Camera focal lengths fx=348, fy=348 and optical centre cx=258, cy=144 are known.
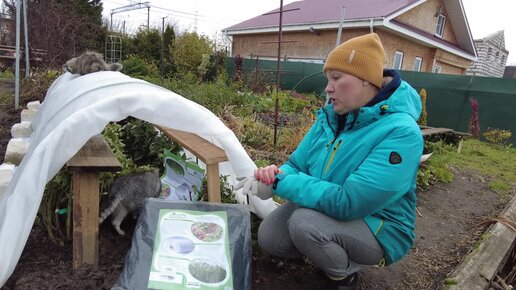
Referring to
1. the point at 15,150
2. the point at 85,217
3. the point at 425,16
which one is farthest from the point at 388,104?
the point at 425,16

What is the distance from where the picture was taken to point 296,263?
2.15 metres

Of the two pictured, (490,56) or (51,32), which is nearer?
(51,32)

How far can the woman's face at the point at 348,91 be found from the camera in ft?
5.56

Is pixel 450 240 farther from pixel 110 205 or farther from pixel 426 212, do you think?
pixel 110 205

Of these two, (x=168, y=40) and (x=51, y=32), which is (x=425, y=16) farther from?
(x=51, y=32)

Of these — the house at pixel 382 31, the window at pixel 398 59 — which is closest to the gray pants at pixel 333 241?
the house at pixel 382 31

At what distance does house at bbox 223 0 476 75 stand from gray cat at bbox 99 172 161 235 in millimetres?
11414

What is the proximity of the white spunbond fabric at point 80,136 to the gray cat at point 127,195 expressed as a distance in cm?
52

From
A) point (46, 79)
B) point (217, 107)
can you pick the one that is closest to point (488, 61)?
point (217, 107)

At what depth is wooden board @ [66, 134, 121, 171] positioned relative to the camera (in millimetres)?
1666

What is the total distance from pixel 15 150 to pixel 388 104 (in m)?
3.25

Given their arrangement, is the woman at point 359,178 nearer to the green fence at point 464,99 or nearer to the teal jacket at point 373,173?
the teal jacket at point 373,173

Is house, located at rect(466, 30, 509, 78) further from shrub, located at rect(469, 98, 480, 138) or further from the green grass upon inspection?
the green grass

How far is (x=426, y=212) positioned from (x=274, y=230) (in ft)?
7.28
